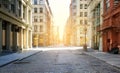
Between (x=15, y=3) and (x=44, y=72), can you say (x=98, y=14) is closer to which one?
(x=15, y=3)

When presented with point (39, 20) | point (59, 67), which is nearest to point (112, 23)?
point (59, 67)

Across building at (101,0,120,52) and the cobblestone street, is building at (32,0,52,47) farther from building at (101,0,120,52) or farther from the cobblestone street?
the cobblestone street

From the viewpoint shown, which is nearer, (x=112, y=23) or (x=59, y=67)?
(x=59, y=67)

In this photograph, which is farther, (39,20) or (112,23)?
(39,20)

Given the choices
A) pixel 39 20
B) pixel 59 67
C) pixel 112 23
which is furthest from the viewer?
pixel 39 20

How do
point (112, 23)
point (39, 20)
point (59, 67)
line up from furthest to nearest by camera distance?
1. point (39, 20)
2. point (112, 23)
3. point (59, 67)

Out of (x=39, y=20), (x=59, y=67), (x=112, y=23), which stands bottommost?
(x=59, y=67)

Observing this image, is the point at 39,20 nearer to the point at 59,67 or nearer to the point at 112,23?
the point at 112,23

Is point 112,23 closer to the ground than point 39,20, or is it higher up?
closer to the ground

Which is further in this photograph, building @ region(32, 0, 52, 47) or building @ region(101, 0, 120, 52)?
building @ region(32, 0, 52, 47)

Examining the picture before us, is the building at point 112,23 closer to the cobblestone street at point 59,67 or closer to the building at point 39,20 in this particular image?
the cobblestone street at point 59,67

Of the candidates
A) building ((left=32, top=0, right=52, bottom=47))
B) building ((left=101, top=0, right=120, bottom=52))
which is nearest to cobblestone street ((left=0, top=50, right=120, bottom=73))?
building ((left=101, top=0, right=120, bottom=52))

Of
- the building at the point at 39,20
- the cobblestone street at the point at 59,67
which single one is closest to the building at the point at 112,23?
the cobblestone street at the point at 59,67

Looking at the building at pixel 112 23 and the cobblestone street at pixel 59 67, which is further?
the building at pixel 112 23
